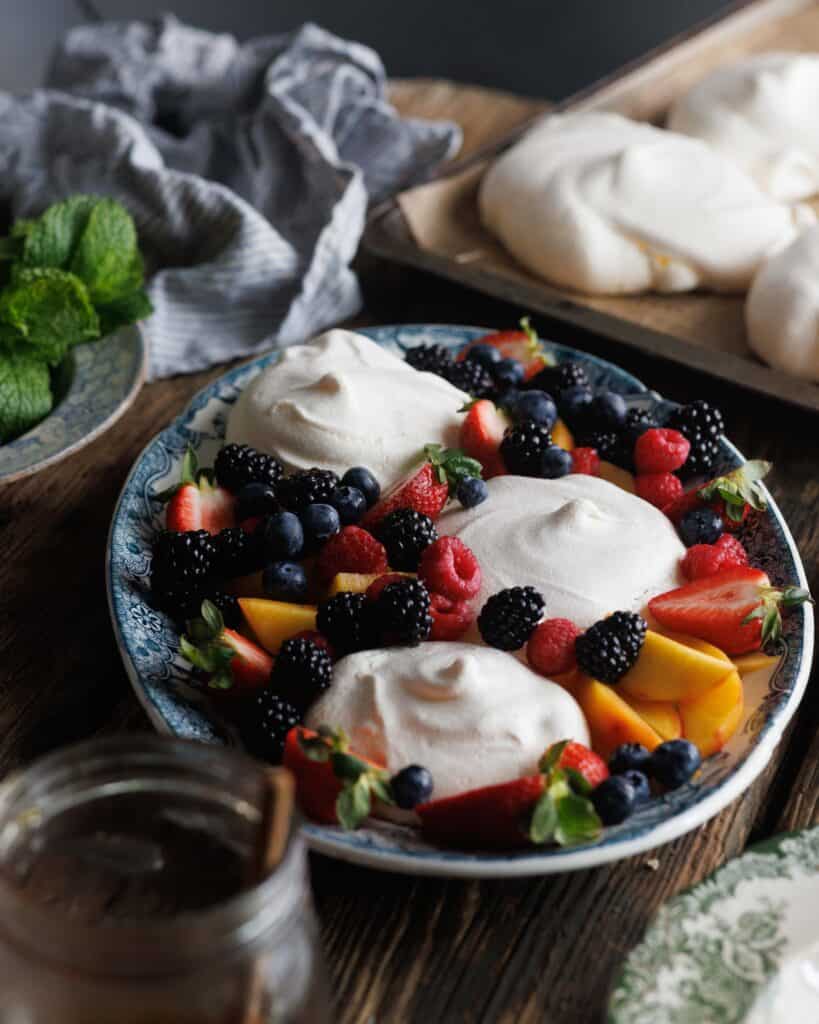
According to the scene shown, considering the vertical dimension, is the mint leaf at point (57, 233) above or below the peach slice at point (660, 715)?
above

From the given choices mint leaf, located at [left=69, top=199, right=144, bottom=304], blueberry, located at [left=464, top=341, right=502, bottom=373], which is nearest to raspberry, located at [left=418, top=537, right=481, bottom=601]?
blueberry, located at [left=464, top=341, right=502, bottom=373]

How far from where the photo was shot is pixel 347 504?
130 centimetres

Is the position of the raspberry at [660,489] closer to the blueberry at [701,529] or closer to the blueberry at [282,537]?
the blueberry at [701,529]

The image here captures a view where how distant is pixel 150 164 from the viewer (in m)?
2.01

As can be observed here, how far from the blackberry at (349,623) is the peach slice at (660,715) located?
0.25m

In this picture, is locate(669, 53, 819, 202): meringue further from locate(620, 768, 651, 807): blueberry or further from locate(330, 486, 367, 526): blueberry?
locate(620, 768, 651, 807): blueberry

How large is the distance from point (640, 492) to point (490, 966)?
60cm

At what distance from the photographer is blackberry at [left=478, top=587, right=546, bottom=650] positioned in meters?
1.14

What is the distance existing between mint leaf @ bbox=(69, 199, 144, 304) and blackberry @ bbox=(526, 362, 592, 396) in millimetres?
600

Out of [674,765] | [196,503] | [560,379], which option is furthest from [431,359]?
[674,765]

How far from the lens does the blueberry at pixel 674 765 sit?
105 centimetres

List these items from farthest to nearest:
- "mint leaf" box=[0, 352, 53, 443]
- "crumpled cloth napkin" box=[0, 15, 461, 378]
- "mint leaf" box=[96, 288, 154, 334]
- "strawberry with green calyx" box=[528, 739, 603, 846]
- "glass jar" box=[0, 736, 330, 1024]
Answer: "crumpled cloth napkin" box=[0, 15, 461, 378]
"mint leaf" box=[96, 288, 154, 334]
"mint leaf" box=[0, 352, 53, 443]
"strawberry with green calyx" box=[528, 739, 603, 846]
"glass jar" box=[0, 736, 330, 1024]

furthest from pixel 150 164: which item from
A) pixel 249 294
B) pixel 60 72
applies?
pixel 60 72

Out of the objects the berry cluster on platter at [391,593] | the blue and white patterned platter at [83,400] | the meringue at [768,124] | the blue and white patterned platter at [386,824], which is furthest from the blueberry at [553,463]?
the meringue at [768,124]
